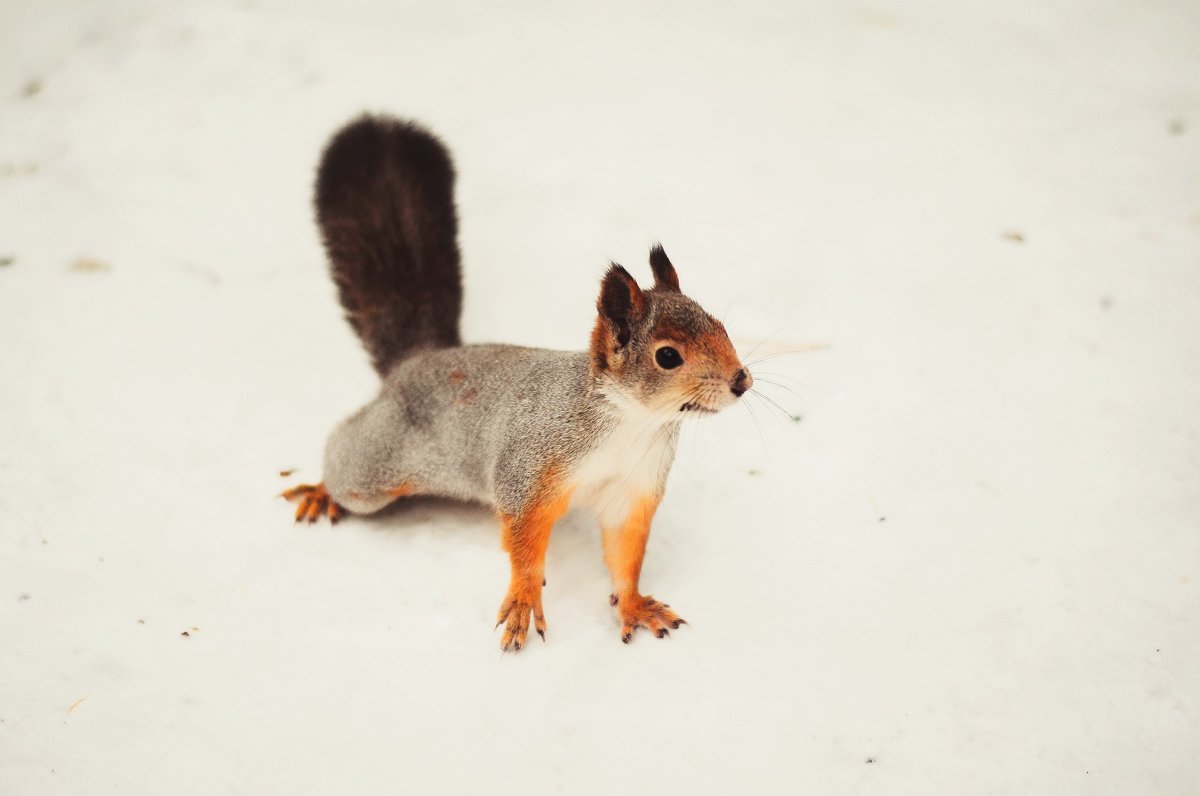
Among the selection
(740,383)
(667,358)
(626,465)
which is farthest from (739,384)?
(626,465)

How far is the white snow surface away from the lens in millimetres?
Result: 2018

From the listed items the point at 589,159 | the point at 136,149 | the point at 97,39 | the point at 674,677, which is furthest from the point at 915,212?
the point at 97,39

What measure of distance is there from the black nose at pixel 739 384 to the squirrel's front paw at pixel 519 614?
0.69 metres

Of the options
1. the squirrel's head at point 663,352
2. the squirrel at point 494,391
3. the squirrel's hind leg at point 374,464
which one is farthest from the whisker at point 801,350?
the squirrel's hind leg at point 374,464

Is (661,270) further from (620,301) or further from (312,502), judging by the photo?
(312,502)

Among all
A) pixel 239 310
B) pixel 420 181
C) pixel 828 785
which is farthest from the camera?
pixel 239 310

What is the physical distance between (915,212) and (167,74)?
111 inches

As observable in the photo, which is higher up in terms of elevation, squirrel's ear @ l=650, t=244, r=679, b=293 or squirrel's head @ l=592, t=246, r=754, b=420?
squirrel's ear @ l=650, t=244, r=679, b=293

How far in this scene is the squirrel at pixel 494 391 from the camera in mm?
1978

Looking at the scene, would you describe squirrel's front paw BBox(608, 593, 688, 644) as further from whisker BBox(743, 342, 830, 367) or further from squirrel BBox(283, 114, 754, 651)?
whisker BBox(743, 342, 830, 367)

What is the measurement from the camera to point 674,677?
2131 millimetres

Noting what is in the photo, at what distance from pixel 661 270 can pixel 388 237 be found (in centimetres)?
102

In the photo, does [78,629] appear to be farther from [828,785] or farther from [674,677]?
[828,785]

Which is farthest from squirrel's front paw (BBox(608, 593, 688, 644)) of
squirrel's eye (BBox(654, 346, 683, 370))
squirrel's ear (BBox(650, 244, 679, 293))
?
squirrel's ear (BBox(650, 244, 679, 293))
